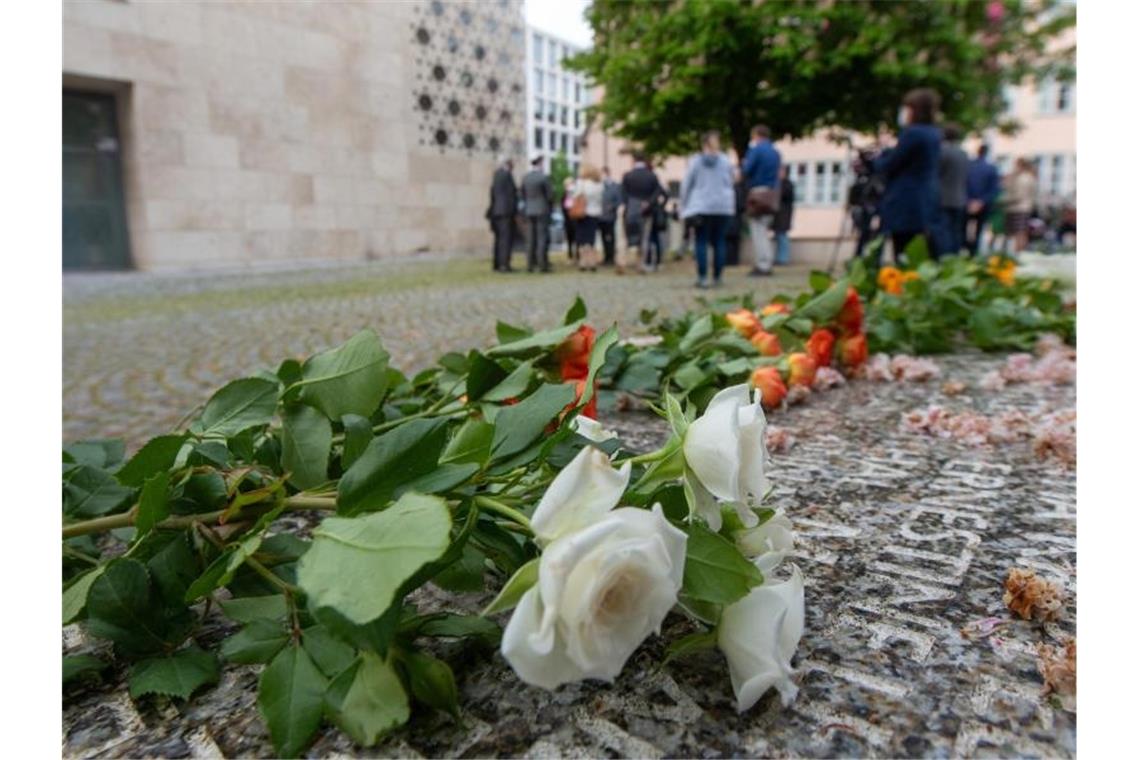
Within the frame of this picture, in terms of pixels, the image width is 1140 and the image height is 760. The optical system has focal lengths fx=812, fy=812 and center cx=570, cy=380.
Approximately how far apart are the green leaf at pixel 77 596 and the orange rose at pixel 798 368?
1925 millimetres

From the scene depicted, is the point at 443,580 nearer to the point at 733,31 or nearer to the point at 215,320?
the point at 215,320

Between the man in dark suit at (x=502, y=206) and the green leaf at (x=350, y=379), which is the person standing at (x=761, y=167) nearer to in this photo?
the man in dark suit at (x=502, y=206)

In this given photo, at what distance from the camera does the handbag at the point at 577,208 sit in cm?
959

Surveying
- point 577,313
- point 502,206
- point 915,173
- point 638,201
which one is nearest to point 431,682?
point 577,313

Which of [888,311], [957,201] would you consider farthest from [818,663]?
[957,201]

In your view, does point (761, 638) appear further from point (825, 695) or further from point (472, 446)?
point (472, 446)

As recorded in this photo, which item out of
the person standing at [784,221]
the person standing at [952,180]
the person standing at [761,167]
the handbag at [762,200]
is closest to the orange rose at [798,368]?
the person standing at [952,180]

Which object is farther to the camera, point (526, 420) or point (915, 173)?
point (915, 173)

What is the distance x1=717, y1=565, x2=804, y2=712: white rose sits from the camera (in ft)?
2.34

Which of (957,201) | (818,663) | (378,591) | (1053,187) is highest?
(1053,187)

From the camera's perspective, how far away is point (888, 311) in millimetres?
3293

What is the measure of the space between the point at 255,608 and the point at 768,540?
1.76 ft

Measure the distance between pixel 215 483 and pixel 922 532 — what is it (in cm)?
107

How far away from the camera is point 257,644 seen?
0.79 m
